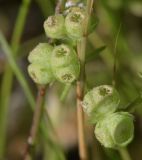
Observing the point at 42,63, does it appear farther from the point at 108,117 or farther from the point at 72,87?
the point at 72,87

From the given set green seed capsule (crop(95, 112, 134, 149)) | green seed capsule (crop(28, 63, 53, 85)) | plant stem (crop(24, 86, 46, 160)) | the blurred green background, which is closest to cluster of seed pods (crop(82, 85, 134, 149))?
green seed capsule (crop(95, 112, 134, 149))

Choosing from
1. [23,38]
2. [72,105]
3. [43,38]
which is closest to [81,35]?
[43,38]

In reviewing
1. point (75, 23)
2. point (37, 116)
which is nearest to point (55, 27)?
point (75, 23)

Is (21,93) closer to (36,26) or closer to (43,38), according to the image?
(36,26)

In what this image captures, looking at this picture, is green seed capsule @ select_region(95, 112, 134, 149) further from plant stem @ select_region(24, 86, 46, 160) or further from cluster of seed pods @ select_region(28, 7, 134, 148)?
plant stem @ select_region(24, 86, 46, 160)

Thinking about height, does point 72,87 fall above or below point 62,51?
below

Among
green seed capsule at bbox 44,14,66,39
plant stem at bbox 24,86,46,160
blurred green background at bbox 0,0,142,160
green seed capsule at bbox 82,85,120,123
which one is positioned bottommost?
blurred green background at bbox 0,0,142,160
